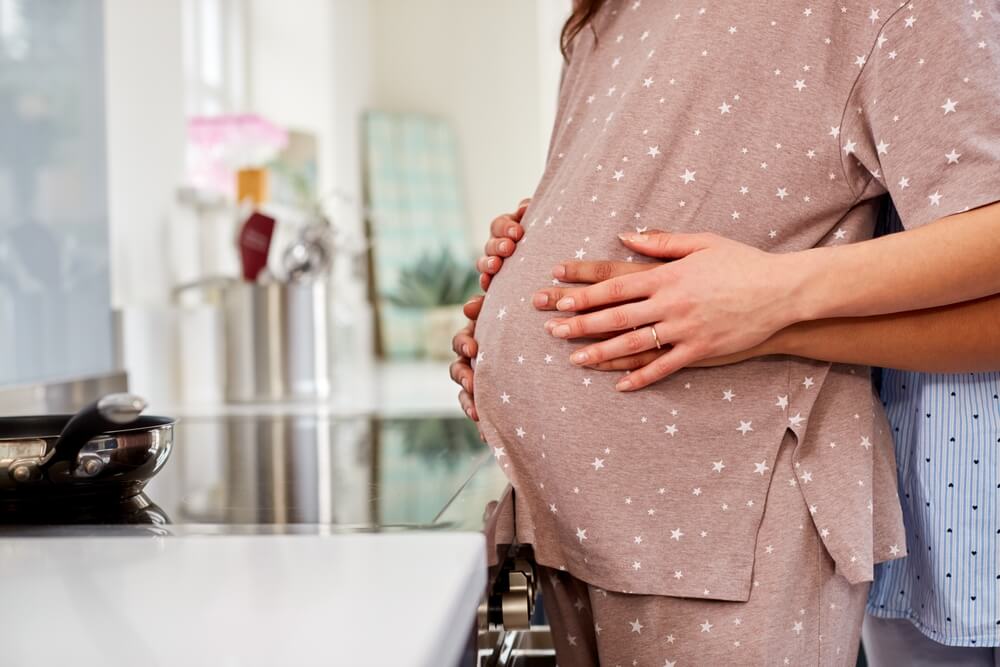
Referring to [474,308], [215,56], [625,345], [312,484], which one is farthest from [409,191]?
[625,345]

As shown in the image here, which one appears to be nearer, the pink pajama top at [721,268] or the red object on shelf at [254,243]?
the pink pajama top at [721,268]

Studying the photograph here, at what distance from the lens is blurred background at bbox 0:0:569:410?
4.41 ft

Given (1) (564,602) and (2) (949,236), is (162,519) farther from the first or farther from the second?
(2) (949,236)

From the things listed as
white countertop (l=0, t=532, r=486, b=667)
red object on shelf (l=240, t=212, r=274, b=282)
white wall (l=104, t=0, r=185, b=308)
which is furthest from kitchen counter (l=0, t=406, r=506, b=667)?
red object on shelf (l=240, t=212, r=274, b=282)

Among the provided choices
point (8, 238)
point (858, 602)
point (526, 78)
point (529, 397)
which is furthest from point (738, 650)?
point (526, 78)

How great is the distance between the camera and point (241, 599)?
444 mm

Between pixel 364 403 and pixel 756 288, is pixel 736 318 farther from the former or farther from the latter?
pixel 364 403

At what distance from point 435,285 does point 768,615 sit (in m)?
3.11

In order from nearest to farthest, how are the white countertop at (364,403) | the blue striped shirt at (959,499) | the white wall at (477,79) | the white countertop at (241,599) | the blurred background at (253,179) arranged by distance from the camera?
1. the white countertop at (241,599)
2. the blue striped shirt at (959,499)
3. the blurred background at (253,179)
4. the white countertop at (364,403)
5. the white wall at (477,79)

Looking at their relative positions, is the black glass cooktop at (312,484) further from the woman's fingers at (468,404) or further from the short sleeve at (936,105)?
the short sleeve at (936,105)

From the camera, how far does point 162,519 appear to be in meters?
0.63

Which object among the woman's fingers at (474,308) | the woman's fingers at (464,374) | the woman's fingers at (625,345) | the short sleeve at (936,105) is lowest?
the woman's fingers at (464,374)

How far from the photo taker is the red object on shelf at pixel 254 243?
6.51 feet

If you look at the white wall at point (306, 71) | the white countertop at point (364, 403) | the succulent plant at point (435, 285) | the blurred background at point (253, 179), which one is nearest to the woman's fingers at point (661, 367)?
the white countertop at point (364, 403)
